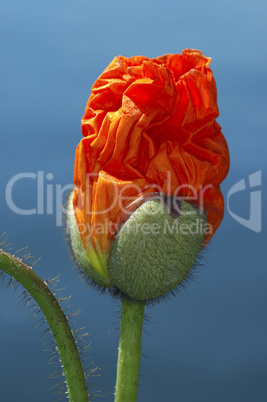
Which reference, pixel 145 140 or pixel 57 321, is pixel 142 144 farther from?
pixel 57 321

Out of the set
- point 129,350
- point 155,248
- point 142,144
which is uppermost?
point 142,144

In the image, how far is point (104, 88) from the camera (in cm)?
252

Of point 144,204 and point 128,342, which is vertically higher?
point 144,204

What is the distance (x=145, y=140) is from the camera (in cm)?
248

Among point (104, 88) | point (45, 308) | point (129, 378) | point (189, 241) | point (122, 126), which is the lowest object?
point (129, 378)

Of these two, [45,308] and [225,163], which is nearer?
[45,308]

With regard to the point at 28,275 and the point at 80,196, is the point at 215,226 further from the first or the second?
the point at 28,275

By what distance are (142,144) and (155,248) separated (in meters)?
0.37

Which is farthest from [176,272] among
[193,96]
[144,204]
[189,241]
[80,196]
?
[193,96]

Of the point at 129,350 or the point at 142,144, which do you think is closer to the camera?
the point at 142,144

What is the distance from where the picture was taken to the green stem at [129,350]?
261 centimetres

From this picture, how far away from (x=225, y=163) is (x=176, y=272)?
17.8 inches

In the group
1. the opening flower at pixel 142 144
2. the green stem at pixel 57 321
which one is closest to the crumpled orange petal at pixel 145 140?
the opening flower at pixel 142 144

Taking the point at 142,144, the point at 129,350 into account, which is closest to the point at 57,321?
the point at 129,350
